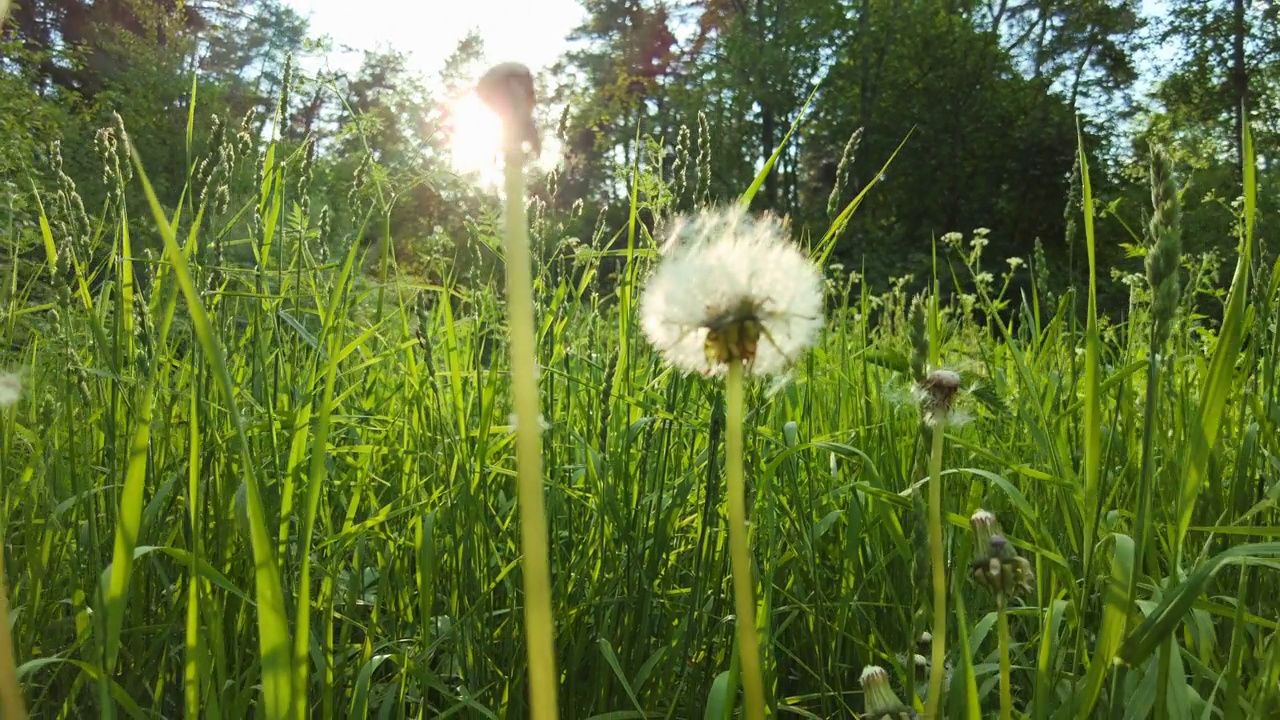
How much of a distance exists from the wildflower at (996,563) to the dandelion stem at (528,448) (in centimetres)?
46

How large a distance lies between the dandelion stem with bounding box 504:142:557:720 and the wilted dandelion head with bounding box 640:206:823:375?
0.69ft

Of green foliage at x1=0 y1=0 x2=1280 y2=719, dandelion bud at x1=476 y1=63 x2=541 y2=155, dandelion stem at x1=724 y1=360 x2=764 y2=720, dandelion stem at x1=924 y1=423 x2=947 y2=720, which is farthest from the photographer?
green foliage at x1=0 y1=0 x2=1280 y2=719

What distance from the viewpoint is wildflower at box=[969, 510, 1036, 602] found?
2.24 ft

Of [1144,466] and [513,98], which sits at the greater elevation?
[513,98]

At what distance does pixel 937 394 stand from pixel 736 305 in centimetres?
28

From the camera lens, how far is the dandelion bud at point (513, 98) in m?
0.33

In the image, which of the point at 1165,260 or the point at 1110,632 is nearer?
the point at 1165,260

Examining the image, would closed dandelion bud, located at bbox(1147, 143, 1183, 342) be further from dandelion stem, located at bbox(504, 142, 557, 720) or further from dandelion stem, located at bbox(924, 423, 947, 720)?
dandelion stem, located at bbox(504, 142, 557, 720)

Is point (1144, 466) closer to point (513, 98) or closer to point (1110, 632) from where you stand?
point (1110, 632)

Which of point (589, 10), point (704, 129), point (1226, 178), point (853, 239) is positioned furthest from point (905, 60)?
point (704, 129)

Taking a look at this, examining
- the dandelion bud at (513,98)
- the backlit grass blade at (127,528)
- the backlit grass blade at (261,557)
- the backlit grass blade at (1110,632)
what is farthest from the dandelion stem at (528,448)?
the backlit grass blade at (1110,632)

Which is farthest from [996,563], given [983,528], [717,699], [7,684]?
[7,684]

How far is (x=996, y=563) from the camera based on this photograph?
2.24 ft

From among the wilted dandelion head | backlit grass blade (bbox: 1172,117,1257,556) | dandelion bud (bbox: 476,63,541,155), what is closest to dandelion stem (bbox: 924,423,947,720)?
the wilted dandelion head
